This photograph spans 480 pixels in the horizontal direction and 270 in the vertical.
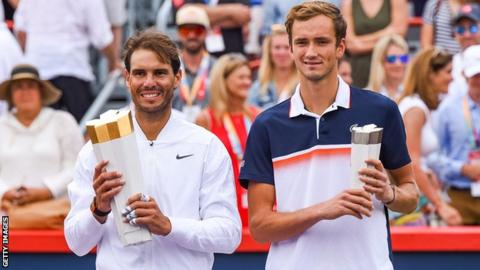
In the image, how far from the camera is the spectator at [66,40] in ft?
33.1

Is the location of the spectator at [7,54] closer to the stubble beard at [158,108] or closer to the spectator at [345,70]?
the spectator at [345,70]

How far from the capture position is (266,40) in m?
9.67

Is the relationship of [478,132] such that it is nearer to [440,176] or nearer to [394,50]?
[440,176]

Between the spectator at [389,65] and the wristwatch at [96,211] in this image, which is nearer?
the wristwatch at [96,211]

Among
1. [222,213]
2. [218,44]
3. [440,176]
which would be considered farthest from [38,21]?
[222,213]

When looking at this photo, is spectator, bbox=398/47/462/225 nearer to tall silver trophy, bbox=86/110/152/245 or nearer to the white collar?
the white collar

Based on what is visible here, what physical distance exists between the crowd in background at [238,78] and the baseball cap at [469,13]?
0.04 feet

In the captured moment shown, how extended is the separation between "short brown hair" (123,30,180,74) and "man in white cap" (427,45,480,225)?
3723 millimetres

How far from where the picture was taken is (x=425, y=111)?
8.41 metres

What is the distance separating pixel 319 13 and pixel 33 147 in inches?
155

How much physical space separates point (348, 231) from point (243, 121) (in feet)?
12.0

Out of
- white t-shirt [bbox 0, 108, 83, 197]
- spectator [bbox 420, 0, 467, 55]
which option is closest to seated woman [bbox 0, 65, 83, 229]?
white t-shirt [bbox 0, 108, 83, 197]

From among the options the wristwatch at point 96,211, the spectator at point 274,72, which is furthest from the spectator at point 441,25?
the wristwatch at point 96,211

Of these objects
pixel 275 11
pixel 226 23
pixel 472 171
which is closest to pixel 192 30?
pixel 226 23
